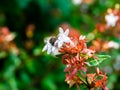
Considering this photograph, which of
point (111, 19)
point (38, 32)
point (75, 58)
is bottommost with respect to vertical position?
point (75, 58)

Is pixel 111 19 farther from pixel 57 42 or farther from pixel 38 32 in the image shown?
pixel 38 32

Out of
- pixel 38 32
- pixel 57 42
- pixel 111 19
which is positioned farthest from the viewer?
pixel 38 32

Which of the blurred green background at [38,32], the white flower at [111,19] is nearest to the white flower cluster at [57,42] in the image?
the white flower at [111,19]

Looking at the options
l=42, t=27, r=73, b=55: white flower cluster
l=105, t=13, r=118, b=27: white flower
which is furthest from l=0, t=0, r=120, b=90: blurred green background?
l=42, t=27, r=73, b=55: white flower cluster

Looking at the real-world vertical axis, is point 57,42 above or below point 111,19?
below

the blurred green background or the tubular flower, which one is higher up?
the blurred green background

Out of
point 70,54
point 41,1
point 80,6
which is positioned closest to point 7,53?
point 41,1

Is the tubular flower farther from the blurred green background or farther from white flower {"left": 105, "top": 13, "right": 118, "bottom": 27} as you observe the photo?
the blurred green background

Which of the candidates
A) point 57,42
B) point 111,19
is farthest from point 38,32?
point 57,42
